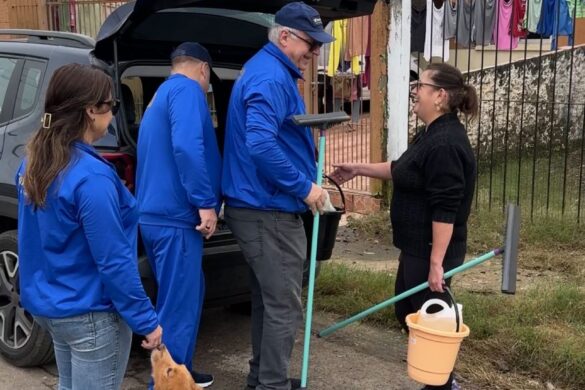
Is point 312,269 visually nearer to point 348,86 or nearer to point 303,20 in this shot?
point 303,20

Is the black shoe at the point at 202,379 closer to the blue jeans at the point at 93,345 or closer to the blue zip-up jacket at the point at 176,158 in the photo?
the blue zip-up jacket at the point at 176,158

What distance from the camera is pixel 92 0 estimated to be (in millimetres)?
11164

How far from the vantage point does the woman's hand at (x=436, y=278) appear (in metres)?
3.36

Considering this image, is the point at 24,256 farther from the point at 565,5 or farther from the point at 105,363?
the point at 565,5

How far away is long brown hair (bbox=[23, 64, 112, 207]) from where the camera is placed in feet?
7.72

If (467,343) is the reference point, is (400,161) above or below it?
above

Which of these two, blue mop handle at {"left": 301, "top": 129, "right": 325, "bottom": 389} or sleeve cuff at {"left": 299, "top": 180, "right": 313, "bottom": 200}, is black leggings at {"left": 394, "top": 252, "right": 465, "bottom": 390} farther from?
sleeve cuff at {"left": 299, "top": 180, "right": 313, "bottom": 200}

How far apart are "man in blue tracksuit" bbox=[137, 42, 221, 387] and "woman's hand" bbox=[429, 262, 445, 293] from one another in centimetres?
107

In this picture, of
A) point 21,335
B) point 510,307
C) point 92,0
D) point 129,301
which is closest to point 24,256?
point 129,301

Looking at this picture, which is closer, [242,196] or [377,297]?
[242,196]

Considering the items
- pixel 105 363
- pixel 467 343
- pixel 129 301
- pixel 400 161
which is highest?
pixel 400 161

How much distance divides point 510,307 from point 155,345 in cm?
295

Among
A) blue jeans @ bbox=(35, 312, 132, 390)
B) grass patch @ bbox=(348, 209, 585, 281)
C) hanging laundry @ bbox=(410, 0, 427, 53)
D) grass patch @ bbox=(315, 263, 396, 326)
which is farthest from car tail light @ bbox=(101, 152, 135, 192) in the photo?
hanging laundry @ bbox=(410, 0, 427, 53)

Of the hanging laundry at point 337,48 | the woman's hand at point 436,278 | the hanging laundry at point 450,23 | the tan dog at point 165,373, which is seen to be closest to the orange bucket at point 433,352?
the woman's hand at point 436,278
